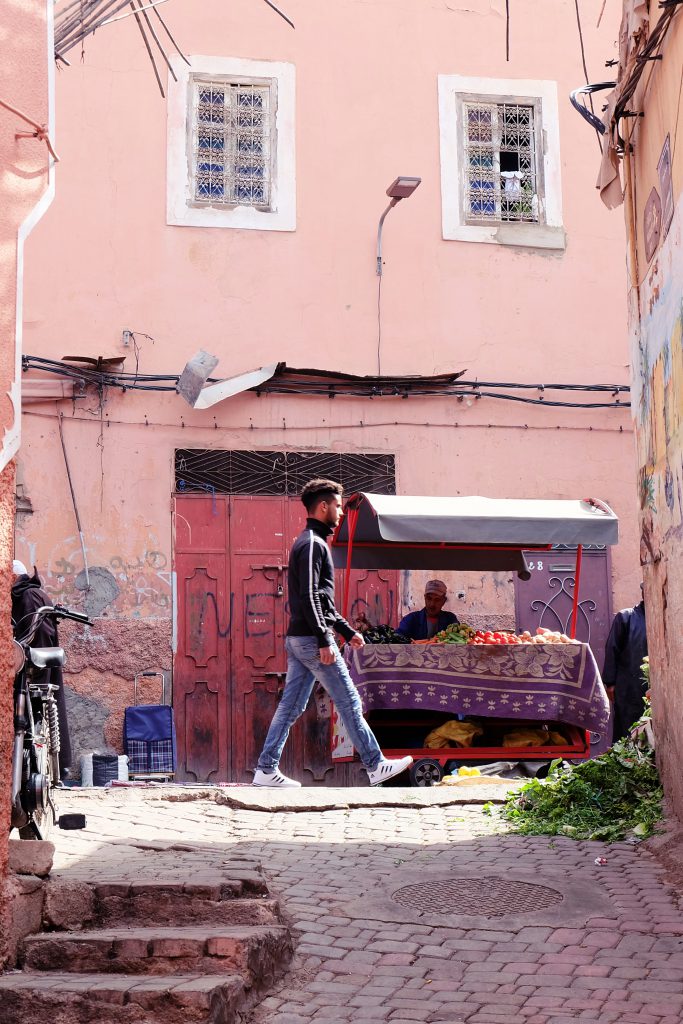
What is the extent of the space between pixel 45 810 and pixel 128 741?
5.92 meters

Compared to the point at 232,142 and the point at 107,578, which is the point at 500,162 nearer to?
the point at 232,142

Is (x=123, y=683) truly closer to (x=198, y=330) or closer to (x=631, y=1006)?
(x=198, y=330)

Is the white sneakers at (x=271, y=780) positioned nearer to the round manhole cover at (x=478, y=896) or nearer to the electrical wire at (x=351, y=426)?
the round manhole cover at (x=478, y=896)

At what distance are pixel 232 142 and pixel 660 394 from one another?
726 cm

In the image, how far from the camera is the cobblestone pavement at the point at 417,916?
13.5 ft

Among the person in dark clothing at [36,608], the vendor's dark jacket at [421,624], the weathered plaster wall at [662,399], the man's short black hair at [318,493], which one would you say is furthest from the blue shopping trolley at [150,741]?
the weathered plaster wall at [662,399]

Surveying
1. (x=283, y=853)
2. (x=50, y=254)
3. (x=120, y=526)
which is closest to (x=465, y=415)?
(x=120, y=526)

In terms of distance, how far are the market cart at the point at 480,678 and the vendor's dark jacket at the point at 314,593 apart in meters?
0.88

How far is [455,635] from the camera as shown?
9.57 meters

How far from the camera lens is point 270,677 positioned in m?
12.0

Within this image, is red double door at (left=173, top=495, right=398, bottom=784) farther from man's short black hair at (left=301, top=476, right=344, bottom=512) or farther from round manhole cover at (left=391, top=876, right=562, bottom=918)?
round manhole cover at (left=391, top=876, right=562, bottom=918)

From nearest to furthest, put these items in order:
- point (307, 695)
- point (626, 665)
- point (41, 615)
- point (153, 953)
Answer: point (153, 953) → point (41, 615) → point (307, 695) → point (626, 665)

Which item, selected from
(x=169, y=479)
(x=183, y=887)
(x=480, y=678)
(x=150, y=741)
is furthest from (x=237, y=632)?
(x=183, y=887)

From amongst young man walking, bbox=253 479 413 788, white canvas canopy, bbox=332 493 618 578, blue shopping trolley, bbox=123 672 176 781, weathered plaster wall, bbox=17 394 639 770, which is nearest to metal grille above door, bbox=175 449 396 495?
weathered plaster wall, bbox=17 394 639 770
